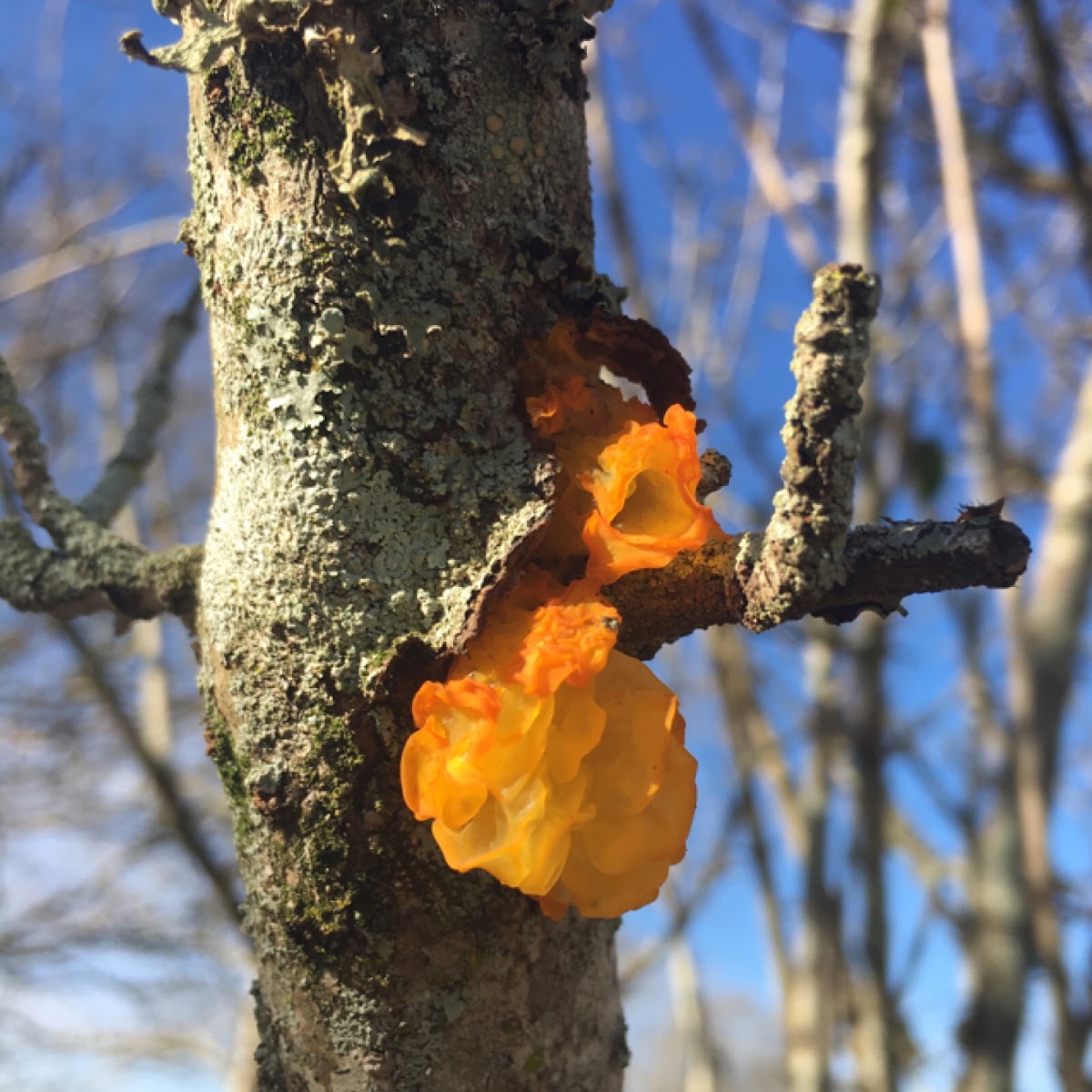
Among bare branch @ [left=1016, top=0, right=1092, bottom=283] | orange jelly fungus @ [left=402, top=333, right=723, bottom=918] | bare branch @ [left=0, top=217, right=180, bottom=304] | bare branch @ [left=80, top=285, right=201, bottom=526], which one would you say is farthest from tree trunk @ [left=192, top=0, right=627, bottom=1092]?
bare branch @ [left=0, top=217, right=180, bottom=304]

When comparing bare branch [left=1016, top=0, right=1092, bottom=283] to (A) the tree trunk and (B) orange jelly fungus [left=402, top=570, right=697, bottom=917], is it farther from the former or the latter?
(B) orange jelly fungus [left=402, top=570, right=697, bottom=917]

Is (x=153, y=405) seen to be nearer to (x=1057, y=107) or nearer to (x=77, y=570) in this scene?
(x=77, y=570)

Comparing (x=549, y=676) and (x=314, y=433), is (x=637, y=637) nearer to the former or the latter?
(x=549, y=676)

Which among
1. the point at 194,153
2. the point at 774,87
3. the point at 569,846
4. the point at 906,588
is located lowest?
the point at 569,846

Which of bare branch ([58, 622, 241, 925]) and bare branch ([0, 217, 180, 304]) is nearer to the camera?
bare branch ([58, 622, 241, 925])

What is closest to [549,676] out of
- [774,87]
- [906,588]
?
[906,588]

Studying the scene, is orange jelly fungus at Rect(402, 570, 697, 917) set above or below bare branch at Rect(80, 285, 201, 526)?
below

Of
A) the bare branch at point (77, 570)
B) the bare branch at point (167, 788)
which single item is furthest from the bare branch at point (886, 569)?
the bare branch at point (167, 788)

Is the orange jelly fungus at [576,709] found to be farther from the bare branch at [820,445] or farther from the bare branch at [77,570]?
the bare branch at [77,570]
